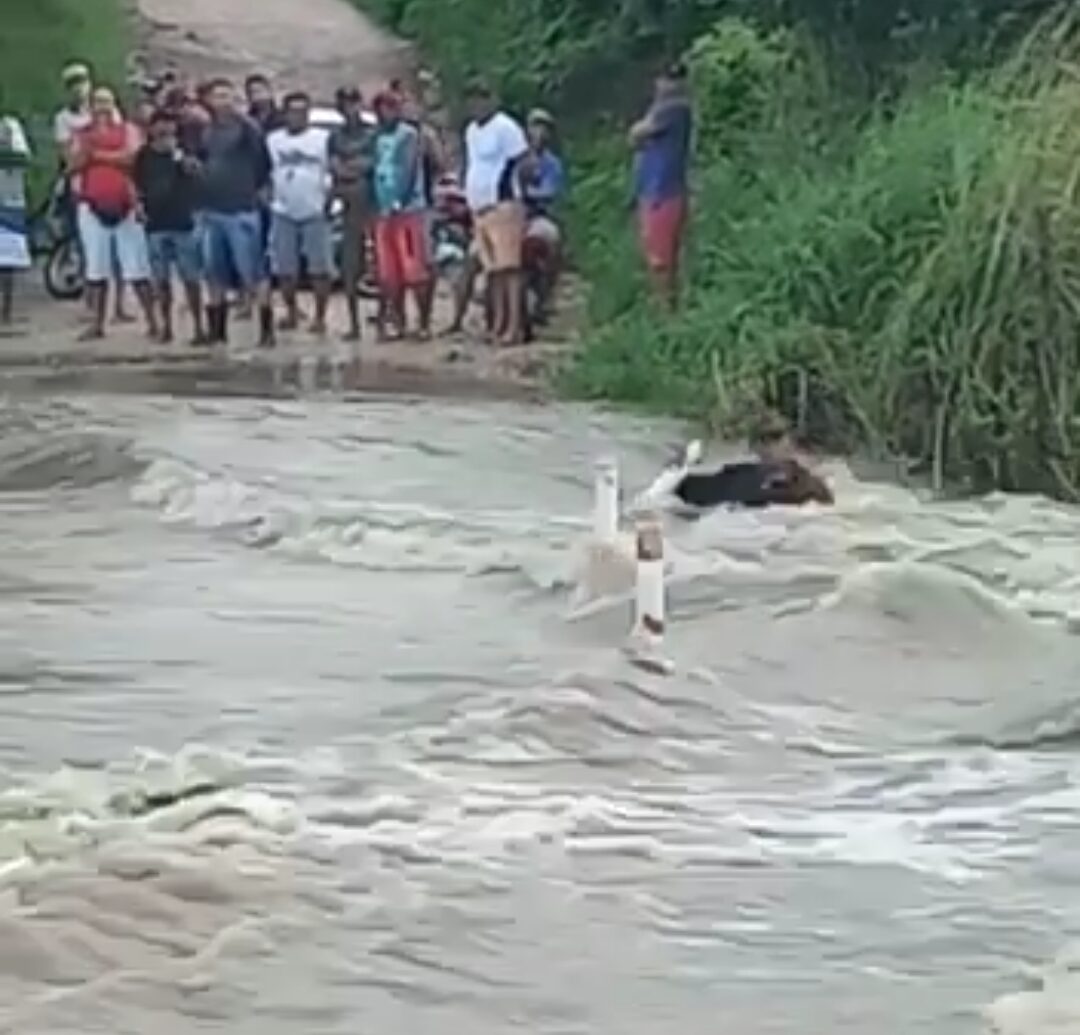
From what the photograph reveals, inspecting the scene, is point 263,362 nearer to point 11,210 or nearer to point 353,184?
point 353,184

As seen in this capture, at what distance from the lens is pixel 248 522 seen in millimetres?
13570

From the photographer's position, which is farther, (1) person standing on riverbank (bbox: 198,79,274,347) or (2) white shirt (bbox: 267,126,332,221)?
(2) white shirt (bbox: 267,126,332,221)

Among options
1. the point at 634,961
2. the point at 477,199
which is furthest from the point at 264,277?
the point at 634,961

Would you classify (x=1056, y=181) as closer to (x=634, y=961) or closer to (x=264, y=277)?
(x=634, y=961)

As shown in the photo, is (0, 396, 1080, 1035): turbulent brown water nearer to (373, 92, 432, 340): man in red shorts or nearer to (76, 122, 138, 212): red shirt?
(373, 92, 432, 340): man in red shorts

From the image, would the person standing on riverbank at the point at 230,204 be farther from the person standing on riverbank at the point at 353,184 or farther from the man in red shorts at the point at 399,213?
the man in red shorts at the point at 399,213

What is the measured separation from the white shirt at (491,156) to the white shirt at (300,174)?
3.05ft

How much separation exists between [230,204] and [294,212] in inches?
16.8

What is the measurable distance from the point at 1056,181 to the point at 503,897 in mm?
7398

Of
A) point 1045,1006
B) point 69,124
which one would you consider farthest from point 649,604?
point 69,124

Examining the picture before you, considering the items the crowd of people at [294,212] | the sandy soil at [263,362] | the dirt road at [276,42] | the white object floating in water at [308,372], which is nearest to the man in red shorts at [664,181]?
the sandy soil at [263,362]

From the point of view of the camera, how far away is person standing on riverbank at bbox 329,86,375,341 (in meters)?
22.8

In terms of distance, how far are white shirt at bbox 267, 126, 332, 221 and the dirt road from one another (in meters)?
10.8

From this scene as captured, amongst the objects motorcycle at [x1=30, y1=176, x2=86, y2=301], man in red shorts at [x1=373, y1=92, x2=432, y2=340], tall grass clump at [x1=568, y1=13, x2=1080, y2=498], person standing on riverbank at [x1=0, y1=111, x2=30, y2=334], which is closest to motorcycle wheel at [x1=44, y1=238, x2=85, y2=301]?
motorcycle at [x1=30, y1=176, x2=86, y2=301]
